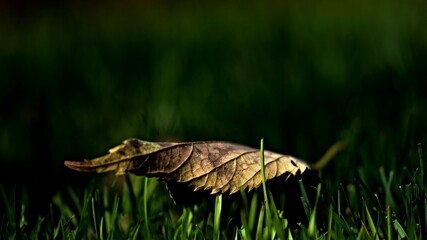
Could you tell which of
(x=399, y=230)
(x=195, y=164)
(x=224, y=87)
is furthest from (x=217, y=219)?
(x=224, y=87)

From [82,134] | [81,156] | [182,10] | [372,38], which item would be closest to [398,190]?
[81,156]

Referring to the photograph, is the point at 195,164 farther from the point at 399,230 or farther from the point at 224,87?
the point at 224,87

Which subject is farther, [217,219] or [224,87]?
[224,87]

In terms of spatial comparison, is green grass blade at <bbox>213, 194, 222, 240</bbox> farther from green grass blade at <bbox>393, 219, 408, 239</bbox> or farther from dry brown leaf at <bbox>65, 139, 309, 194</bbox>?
green grass blade at <bbox>393, 219, 408, 239</bbox>

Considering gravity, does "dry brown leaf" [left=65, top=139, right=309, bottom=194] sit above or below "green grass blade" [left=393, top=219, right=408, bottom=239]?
above

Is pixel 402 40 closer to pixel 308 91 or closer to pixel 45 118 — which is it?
pixel 308 91

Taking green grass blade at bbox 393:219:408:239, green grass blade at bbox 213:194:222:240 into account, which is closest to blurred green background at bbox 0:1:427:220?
green grass blade at bbox 393:219:408:239
